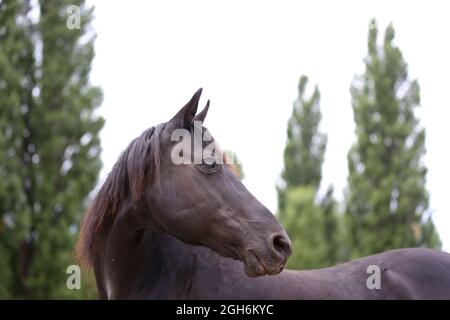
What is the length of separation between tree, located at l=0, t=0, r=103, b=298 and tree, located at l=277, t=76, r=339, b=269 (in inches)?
289

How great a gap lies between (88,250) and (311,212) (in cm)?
1538

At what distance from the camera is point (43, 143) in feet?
44.7

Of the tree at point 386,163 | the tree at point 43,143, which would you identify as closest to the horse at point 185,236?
the tree at point 43,143

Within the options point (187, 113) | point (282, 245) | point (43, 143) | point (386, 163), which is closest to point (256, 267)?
point (282, 245)

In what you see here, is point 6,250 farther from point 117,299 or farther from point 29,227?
point 117,299

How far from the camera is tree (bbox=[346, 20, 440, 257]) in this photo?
56.8 ft

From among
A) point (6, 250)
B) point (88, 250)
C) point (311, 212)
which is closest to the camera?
point (88, 250)

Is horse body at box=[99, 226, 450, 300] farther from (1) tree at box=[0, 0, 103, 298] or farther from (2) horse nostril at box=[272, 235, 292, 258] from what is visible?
(1) tree at box=[0, 0, 103, 298]

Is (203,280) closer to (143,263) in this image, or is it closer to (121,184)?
(143,263)

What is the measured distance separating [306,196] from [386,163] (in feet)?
9.19

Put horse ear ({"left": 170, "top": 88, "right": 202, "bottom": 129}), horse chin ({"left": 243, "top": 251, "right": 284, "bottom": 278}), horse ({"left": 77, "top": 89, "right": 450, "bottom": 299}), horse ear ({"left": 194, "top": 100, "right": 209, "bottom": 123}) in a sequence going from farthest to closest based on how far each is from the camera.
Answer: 1. horse ear ({"left": 194, "top": 100, "right": 209, "bottom": 123})
2. horse ear ({"left": 170, "top": 88, "right": 202, "bottom": 129})
3. horse ({"left": 77, "top": 89, "right": 450, "bottom": 299})
4. horse chin ({"left": 243, "top": 251, "right": 284, "bottom": 278})

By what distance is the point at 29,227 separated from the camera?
521 inches

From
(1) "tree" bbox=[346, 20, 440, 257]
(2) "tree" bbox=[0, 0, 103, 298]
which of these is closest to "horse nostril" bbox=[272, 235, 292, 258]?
(2) "tree" bbox=[0, 0, 103, 298]
